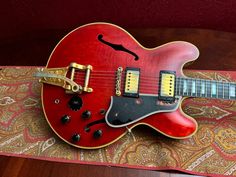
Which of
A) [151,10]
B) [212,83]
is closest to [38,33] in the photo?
[151,10]

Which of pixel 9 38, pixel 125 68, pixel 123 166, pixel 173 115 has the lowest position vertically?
pixel 123 166

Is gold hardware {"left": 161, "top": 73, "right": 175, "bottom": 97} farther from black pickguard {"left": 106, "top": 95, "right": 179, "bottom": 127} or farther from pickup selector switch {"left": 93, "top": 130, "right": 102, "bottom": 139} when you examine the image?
pickup selector switch {"left": 93, "top": 130, "right": 102, "bottom": 139}

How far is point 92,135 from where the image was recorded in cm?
77

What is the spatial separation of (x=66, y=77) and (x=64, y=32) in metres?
0.31

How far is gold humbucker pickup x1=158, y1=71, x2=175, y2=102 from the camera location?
2.45ft

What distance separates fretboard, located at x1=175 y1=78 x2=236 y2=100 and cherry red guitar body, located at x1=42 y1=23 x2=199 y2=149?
0.10 ft

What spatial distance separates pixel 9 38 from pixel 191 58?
2.30 feet

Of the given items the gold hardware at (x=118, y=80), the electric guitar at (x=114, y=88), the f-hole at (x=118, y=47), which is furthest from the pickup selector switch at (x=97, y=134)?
the f-hole at (x=118, y=47)

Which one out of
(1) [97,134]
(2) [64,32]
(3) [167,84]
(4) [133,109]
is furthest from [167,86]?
(2) [64,32]

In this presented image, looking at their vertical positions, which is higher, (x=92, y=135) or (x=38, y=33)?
(x=38, y=33)

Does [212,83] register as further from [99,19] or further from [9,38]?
[9,38]

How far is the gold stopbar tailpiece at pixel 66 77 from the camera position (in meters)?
0.78

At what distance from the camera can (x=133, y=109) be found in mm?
756

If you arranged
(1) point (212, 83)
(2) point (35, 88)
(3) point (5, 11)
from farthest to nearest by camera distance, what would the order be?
(3) point (5, 11) < (2) point (35, 88) < (1) point (212, 83)
